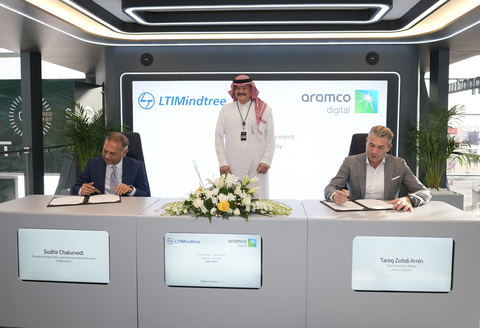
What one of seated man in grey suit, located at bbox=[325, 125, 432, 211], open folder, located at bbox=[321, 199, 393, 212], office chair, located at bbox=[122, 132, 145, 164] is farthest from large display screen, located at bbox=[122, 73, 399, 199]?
open folder, located at bbox=[321, 199, 393, 212]

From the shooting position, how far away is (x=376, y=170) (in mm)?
3152

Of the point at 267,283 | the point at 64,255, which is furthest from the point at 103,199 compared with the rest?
the point at 267,283

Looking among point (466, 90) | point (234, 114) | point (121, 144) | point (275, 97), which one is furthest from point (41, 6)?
point (466, 90)

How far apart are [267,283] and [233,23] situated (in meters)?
3.58

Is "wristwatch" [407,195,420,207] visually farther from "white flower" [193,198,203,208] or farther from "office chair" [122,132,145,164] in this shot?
"office chair" [122,132,145,164]

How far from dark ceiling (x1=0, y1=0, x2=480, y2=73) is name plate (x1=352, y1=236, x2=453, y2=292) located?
262 centimetres

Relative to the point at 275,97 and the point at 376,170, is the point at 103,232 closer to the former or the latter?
the point at 376,170

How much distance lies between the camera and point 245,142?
14.0 ft

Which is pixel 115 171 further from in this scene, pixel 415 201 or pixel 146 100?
pixel 146 100

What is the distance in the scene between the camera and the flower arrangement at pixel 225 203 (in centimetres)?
229

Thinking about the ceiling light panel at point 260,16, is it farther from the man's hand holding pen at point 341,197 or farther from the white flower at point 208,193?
the white flower at point 208,193

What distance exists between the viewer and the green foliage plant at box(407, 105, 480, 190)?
5531mm

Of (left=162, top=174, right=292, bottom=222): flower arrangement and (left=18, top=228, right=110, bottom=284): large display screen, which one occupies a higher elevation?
(left=162, top=174, right=292, bottom=222): flower arrangement

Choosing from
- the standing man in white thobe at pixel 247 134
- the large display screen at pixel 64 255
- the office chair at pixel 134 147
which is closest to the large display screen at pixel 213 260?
the large display screen at pixel 64 255
